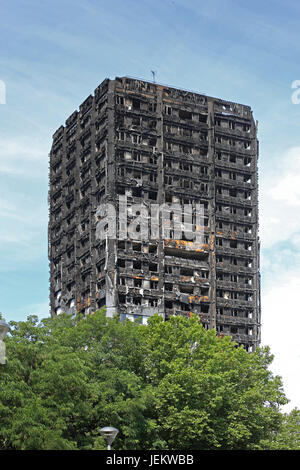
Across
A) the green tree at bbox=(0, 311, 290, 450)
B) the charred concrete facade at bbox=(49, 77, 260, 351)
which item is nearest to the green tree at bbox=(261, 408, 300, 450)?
the green tree at bbox=(0, 311, 290, 450)

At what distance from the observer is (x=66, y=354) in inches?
2138

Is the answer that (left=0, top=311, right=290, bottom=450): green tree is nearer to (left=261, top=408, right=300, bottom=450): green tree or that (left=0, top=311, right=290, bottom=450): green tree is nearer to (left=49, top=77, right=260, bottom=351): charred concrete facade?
(left=261, top=408, right=300, bottom=450): green tree

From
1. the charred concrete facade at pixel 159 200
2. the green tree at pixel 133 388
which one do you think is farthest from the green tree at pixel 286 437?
the charred concrete facade at pixel 159 200

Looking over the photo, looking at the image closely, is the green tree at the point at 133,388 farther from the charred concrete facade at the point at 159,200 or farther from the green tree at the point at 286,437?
the charred concrete facade at the point at 159,200

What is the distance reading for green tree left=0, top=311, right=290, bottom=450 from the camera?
2009 inches

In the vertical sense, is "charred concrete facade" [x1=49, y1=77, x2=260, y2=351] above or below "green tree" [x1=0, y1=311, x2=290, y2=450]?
above

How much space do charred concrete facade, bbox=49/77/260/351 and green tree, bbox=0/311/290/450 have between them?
41696 millimetres

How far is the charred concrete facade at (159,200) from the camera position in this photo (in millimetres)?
115562

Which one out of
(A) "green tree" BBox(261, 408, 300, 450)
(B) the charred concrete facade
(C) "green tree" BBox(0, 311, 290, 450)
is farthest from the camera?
(B) the charred concrete facade

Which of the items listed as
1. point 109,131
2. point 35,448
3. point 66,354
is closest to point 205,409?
point 66,354

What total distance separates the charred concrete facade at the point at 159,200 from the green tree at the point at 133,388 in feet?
137
